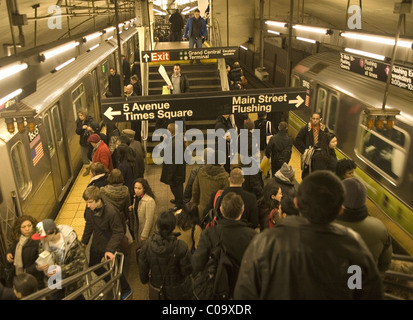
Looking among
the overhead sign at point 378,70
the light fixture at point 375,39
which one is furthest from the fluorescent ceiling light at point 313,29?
the overhead sign at point 378,70

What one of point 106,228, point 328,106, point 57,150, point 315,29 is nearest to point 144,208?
point 106,228

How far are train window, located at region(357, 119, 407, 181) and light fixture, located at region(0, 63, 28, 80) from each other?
480 centimetres

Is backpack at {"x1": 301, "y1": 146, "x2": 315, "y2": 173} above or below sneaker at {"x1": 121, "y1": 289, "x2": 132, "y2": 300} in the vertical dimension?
above

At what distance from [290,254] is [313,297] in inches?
9.3

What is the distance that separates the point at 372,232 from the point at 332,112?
20.4 feet

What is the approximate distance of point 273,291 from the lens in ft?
6.08

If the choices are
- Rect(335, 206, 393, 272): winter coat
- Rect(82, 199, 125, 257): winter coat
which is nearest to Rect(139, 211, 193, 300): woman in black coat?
Rect(82, 199, 125, 257): winter coat

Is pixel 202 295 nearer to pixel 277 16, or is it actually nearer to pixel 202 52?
pixel 202 52

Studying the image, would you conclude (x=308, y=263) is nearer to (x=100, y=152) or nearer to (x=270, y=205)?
(x=270, y=205)

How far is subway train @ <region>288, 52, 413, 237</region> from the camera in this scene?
19.6 feet

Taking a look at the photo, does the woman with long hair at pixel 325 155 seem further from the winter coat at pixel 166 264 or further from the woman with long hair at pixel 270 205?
the winter coat at pixel 166 264

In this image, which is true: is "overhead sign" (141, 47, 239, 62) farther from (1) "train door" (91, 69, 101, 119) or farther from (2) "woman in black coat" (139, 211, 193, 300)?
(2) "woman in black coat" (139, 211, 193, 300)
